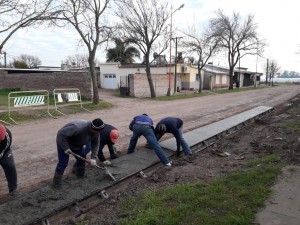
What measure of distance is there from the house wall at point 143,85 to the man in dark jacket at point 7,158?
24392 millimetres

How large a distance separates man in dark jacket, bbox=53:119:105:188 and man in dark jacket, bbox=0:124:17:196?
27.6 inches

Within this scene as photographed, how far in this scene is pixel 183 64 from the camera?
4319cm

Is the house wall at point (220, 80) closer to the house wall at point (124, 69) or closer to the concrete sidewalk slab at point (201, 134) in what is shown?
the house wall at point (124, 69)

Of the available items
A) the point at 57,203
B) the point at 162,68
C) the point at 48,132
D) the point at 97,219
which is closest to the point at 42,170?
the point at 57,203

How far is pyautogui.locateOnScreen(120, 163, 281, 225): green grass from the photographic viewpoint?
425 centimetres

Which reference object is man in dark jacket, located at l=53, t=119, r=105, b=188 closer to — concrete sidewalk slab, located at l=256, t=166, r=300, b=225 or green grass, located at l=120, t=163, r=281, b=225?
green grass, located at l=120, t=163, r=281, b=225

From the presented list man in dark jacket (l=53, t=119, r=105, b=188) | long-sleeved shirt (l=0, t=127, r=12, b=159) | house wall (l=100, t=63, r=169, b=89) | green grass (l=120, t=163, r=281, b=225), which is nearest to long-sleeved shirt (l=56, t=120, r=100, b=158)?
man in dark jacket (l=53, t=119, r=105, b=188)

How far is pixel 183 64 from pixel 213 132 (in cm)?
3366

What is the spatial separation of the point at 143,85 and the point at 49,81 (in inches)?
348

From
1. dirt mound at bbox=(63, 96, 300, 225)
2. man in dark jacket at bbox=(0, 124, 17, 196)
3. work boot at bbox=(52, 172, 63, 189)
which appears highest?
man in dark jacket at bbox=(0, 124, 17, 196)

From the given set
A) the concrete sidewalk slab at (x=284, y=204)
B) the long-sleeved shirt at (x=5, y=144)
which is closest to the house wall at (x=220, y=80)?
the concrete sidewalk slab at (x=284, y=204)

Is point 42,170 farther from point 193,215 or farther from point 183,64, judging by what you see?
point 183,64

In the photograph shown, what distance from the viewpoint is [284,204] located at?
4.70 metres

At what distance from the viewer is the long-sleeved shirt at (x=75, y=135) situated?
509 cm
